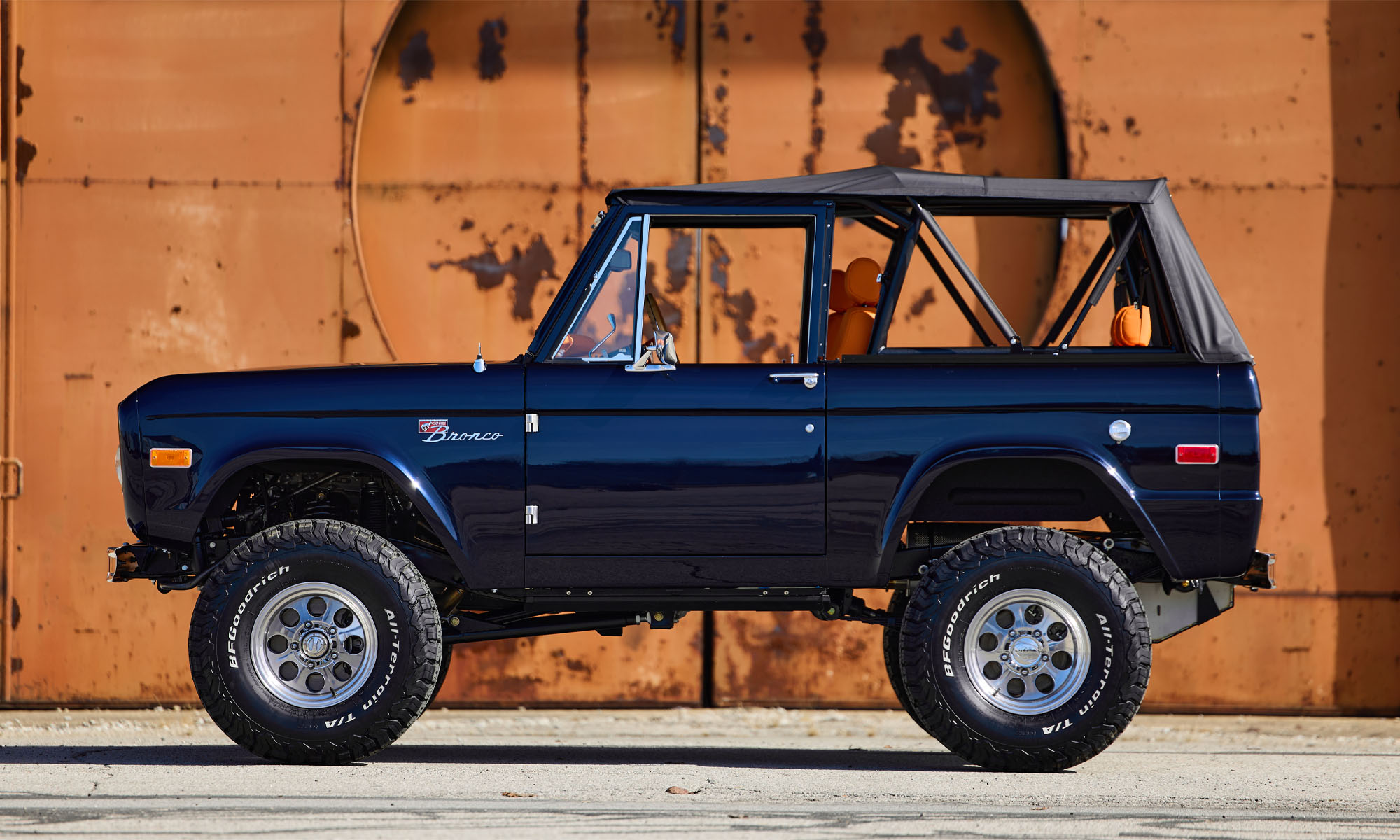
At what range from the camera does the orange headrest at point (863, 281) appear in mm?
5902

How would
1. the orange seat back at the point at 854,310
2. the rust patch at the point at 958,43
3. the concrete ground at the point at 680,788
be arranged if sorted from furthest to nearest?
the rust patch at the point at 958,43, the orange seat back at the point at 854,310, the concrete ground at the point at 680,788

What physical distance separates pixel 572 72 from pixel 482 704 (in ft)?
11.8

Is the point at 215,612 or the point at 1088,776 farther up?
the point at 215,612

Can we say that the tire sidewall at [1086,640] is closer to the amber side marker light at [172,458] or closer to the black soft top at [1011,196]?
the black soft top at [1011,196]

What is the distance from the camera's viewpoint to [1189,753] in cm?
656

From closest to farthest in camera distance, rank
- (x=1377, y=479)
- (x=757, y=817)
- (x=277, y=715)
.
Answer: (x=757, y=817)
(x=277, y=715)
(x=1377, y=479)

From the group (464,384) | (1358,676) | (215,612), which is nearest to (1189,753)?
(1358,676)

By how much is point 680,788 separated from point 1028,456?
68.0 inches

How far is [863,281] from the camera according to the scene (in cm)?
591

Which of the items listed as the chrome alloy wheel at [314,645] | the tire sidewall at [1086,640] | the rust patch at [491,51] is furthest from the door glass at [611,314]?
the rust patch at [491,51]

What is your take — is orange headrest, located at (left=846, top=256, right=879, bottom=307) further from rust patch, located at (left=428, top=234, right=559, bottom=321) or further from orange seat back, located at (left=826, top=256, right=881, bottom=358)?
rust patch, located at (left=428, top=234, right=559, bottom=321)

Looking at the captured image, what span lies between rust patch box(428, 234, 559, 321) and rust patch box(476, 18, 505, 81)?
98 cm

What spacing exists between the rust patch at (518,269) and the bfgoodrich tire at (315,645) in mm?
3020

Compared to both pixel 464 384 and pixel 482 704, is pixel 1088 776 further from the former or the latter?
pixel 482 704
